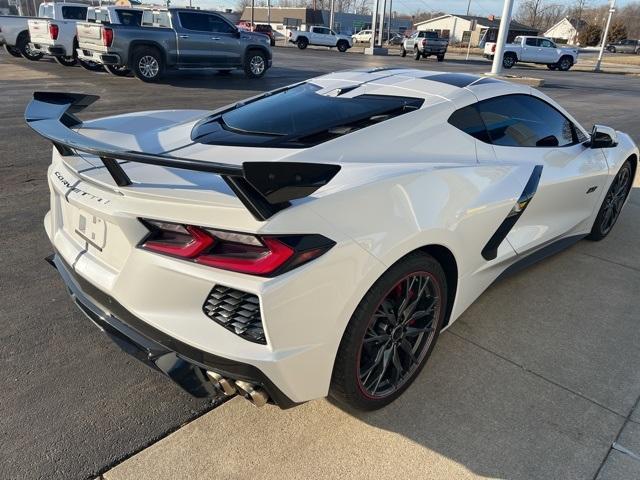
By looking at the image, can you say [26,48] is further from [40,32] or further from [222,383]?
[222,383]

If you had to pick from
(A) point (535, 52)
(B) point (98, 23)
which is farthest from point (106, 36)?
(A) point (535, 52)

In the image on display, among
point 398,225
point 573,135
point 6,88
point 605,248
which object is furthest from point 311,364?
point 6,88

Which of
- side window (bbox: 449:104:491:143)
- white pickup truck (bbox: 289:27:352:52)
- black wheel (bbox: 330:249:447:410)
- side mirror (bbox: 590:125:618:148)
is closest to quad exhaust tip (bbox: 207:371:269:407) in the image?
black wheel (bbox: 330:249:447:410)

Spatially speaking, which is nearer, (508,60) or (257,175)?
(257,175)

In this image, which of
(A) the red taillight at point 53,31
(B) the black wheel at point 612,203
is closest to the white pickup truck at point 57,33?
(A) the red taillight at point 53,31

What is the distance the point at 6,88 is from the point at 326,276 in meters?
12.5

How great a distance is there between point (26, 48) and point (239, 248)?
20.0 metres

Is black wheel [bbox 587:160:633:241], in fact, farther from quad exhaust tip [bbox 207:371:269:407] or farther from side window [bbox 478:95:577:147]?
quad exhaust tip [bbox 207:371:269:407]

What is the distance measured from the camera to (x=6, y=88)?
38.2ft

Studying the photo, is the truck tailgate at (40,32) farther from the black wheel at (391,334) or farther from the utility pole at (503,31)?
the black wheel at (391,334)

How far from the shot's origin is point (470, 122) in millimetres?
2959

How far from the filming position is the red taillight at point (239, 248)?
1821mm

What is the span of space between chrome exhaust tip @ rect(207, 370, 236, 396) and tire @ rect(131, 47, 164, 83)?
494 inches

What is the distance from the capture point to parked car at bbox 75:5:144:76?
12656mm
